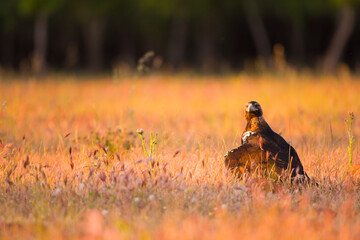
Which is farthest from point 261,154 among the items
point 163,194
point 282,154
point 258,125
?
point 163,194

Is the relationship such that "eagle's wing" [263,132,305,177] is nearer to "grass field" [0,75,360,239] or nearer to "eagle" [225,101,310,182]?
"eagle" [225,101,310,182]

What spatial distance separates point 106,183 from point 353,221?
1.91m

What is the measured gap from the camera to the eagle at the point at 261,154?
349 centimetres

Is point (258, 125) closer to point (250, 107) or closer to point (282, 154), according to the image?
point (250, 107)

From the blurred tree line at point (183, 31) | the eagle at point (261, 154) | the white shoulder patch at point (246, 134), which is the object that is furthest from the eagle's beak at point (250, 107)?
the blurred tree line at point (183, 31)

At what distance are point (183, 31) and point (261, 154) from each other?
2207cm

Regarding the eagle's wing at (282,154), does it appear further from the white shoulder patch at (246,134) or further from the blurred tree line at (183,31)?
the blurred tree line at (183,31)

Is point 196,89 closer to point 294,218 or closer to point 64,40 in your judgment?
point 294,218

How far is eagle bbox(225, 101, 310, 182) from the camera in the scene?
3.49 m

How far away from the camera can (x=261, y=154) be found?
352cm

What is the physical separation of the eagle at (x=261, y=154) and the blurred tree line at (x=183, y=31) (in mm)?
10941

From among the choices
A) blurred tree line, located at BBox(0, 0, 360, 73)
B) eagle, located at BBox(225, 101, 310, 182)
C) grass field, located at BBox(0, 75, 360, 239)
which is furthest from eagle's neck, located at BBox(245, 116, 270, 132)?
blurred tree line, located at BBox(0, 0, 360, 73)

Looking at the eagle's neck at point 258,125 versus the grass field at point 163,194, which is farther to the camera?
the eagle's neck at point 258,125

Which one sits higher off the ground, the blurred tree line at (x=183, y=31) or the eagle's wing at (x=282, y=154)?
the blurred tree line at (x=183, y=31)
